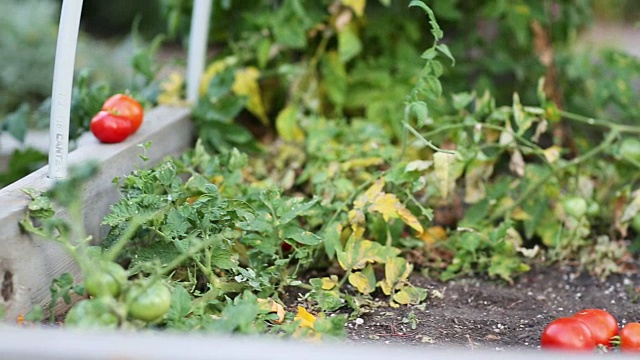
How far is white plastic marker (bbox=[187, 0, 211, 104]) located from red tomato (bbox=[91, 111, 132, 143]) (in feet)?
2.11

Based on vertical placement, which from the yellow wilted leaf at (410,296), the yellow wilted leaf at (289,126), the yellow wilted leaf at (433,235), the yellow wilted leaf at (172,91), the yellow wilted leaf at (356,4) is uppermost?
the yellow wilted leaf at (356,4)

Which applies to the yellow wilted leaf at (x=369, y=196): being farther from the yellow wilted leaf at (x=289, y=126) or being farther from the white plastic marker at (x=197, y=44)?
the white plastic marker at (x=197, y=44)

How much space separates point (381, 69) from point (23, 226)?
5.72 ft

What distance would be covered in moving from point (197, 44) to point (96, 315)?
1686 millimetres

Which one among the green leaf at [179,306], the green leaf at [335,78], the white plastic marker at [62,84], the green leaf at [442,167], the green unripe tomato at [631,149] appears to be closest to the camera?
the green leaf at [179,306]

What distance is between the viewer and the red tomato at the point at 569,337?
1.63 meters

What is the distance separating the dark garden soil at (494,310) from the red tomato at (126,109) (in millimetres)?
916

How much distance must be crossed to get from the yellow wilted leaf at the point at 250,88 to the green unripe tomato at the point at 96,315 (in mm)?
1705

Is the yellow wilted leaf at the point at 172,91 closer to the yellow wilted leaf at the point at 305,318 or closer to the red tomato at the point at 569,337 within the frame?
the yellow wilted leaf at the point at 305,318

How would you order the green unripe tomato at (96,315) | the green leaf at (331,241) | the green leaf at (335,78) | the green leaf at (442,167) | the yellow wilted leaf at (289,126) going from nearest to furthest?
the green unripe tomato at (96,315), the green leaf at (331,241), the green leaf at (442,167), the yellow wilted leaf at (289,126), the green leaf at (335,78)

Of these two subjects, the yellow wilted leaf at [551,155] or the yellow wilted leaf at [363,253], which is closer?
the yellow wilted leaf at [363,253]

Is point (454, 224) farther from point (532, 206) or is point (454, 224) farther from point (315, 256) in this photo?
point (315, 256)

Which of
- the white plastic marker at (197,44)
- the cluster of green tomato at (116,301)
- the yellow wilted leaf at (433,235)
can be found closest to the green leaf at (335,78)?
the white plastic marker at (197,44)

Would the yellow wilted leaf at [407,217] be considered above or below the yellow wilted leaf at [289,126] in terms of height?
below
